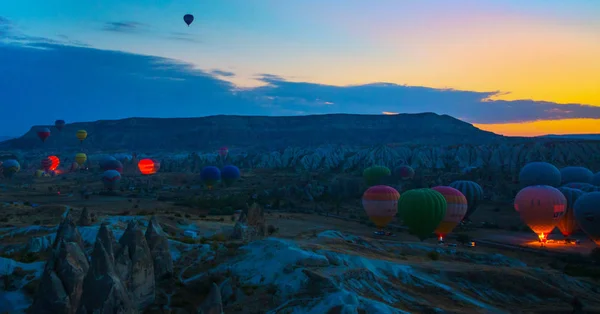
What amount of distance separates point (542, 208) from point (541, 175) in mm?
17310

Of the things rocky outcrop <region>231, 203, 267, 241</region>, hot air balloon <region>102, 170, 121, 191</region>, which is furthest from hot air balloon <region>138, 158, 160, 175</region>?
rocky outcrop <region>231, 203, 267, 241</region>

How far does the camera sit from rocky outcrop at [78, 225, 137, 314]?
13664 mm

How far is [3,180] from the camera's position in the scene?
9238 centimetres

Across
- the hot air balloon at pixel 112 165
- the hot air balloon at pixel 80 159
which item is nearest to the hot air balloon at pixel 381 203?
the hot air balloon at pixel 112 165

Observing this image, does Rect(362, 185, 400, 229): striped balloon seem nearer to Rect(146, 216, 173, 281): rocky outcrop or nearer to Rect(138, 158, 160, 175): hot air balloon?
Rect(146, 216, 173, 281): rocky outcrop

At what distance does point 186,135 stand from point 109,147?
27483 mm

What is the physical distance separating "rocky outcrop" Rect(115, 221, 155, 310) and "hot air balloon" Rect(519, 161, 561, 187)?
153 ft

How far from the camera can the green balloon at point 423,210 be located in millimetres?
34250

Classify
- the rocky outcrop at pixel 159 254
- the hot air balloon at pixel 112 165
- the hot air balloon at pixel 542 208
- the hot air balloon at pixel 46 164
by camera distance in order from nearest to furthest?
the rocky outcrop at pixel 159 254 < the hot air balloon at pixel 542 208 < the hot air balloon at pixel 112 165 < the hot air balloon at pixel 46 164

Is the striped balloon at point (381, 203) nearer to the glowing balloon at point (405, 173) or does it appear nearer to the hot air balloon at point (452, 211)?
the hot air balloon at point (452, 211)

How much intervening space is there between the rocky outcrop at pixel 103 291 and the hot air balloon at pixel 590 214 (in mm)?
32407

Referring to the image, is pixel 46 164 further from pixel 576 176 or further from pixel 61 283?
pixel 61 283

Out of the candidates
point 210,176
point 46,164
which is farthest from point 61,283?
point 46,164

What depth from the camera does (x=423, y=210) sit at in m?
34.2
